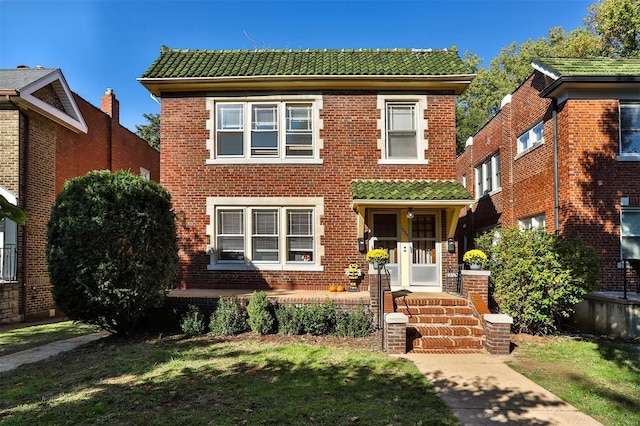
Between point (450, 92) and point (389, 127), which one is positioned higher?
point (450, 92)

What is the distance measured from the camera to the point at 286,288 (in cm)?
1123

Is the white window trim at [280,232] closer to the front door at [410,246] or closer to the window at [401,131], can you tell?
the front door at [410,246]

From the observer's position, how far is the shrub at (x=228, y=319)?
29.4 ft

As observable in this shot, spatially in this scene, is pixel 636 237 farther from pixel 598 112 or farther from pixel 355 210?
pixel 355 210

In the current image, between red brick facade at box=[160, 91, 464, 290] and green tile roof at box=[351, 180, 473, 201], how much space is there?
33 centimetres

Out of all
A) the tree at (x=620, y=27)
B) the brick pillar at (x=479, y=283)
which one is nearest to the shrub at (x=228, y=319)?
the brick pillar at (x=479, y=283)

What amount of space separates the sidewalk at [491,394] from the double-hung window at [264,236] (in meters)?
5.00

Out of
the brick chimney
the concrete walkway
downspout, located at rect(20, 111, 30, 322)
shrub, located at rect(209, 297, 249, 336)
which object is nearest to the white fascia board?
downspout, located at rect(20, 111, 30, 322)

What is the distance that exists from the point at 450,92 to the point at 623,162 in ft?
17.2

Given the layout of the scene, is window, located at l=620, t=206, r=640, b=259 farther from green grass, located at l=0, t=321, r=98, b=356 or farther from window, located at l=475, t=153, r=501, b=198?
green grass, located at l=0, t=321, r=98, b=356

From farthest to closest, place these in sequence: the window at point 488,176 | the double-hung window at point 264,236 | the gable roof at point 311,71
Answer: the window at point 488,176
the double-hung window at point 264,236
the gable roof at point 311,71

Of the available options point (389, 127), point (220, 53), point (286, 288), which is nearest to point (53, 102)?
point (220, 53)

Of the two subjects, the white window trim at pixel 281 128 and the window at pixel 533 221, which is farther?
the window at pixel 533 221

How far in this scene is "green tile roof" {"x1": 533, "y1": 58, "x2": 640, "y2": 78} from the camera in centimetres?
1105
